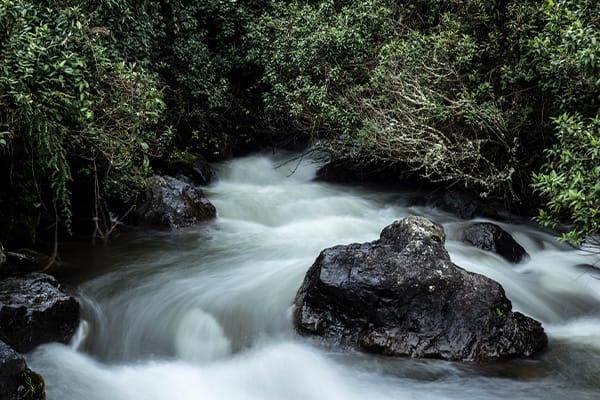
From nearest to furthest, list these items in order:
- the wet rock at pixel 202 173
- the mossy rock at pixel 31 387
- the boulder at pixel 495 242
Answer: the mossy rock at pixel 31 387, the boulder at pixel 495 242, the wet rock at pixel 202 173

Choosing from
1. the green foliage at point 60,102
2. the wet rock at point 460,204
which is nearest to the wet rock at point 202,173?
the green foliage at point 60,102

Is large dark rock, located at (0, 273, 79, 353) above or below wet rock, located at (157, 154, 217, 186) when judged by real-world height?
below

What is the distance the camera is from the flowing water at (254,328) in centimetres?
456

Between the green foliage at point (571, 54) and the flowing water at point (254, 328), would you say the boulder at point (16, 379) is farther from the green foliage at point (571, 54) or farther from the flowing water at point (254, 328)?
the green foliage at point (571, 54)

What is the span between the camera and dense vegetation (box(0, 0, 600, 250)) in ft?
17.5

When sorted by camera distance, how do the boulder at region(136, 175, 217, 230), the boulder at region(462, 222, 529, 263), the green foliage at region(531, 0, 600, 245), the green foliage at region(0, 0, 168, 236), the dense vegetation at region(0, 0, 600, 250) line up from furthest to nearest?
the boulder at region(136, 175, 217, 230)
the boulder at region(462, 222, 529, 263)
the dense vegetation at region(0, 0, 600, 250)
the green foliage at region(531, 0, 600, 245)
the green foliage at region(0, 0, 168, 236)

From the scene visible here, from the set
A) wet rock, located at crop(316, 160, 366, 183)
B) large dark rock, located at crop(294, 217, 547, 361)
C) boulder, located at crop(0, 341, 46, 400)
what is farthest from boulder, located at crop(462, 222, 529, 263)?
boulder, located at crop(0, 341, 46, 400)

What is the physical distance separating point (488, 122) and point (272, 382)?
5593 millimetres

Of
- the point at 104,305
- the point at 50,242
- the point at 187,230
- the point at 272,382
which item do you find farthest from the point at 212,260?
the point at 272,382

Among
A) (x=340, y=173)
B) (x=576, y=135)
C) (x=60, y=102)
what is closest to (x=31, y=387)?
(x=60, y=102)

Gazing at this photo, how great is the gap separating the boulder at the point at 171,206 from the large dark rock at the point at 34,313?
9.55ft

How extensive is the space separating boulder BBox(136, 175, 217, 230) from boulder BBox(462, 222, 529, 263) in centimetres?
424

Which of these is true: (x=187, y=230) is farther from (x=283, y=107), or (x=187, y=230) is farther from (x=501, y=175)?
(x=501, y=175)

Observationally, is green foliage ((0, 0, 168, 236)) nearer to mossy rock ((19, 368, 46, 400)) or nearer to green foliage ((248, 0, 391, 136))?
mossy rock ((19, 368, 46, 400))
